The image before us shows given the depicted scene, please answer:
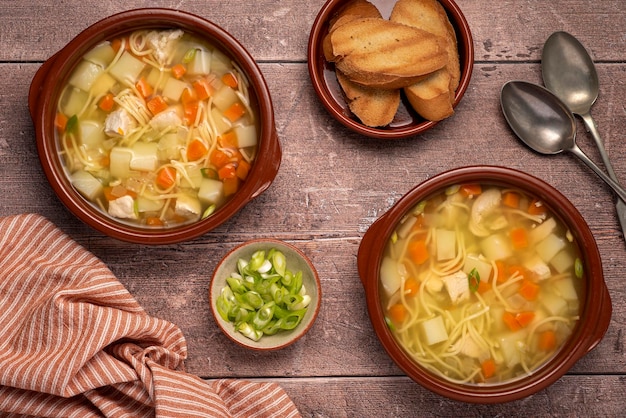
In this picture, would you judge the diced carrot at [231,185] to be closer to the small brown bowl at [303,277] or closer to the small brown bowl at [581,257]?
the small brown bowl at [303,277]

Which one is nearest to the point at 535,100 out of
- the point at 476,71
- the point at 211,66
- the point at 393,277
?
the point at 476,71

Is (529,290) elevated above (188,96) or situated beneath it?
situated beneath

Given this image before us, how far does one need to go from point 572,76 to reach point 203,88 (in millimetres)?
1449

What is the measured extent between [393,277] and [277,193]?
22.7 inches

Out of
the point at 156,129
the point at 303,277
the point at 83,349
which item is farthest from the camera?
the point at 303,277

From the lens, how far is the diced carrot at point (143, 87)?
251cm

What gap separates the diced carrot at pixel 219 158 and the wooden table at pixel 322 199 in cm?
26

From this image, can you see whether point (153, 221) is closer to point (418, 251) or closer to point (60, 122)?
point (60, 122)

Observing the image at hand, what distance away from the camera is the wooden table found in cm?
269

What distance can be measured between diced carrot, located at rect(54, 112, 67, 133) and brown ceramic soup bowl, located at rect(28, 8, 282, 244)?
24 millimetres

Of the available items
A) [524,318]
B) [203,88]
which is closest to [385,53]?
[203,88]

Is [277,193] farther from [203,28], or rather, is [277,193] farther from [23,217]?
[23,217]

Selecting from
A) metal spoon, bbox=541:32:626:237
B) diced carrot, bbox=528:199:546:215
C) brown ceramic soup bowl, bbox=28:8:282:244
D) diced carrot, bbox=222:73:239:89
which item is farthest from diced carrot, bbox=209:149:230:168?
metal spoon, bbox=541:32:626:237

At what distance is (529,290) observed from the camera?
249 cm
